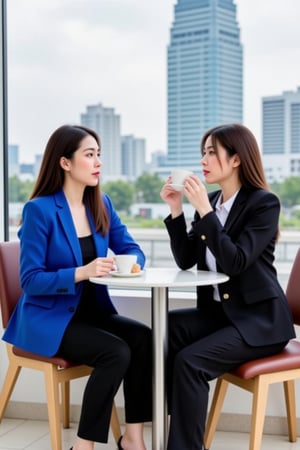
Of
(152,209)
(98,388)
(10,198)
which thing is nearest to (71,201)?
(98,388)

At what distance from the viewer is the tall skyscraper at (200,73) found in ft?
11.0

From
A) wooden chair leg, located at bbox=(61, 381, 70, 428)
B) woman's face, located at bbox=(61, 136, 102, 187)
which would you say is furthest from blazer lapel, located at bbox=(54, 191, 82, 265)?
wooden chair leg, located at bbox=(61, 381, 70, 428)

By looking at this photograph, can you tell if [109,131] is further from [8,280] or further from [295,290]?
[295,290]

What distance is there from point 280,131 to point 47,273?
1678 millimetres

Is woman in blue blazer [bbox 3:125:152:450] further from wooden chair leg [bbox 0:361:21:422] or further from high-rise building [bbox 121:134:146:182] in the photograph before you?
high-rise building [bbox 121:134:146:182]

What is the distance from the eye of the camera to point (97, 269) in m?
2.03

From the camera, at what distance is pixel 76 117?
364cm

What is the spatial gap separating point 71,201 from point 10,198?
2.90 ft

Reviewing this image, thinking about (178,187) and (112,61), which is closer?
(178,187)

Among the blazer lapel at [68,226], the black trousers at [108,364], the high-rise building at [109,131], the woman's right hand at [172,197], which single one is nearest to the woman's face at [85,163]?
the blazer lapel at [68,226]

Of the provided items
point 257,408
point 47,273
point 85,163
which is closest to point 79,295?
point 47,273

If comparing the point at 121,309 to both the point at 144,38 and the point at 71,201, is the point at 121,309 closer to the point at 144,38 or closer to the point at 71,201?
the point at 71,201

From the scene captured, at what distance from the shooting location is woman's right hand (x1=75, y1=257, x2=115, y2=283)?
203cm

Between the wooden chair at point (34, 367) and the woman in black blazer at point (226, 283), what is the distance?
37 cm
